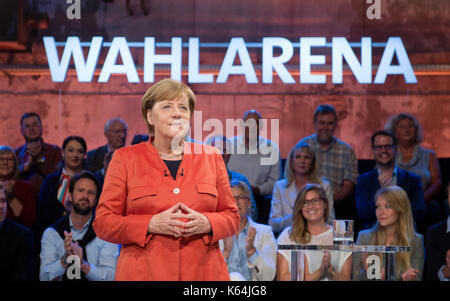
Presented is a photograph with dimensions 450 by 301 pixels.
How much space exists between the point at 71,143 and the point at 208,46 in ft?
4.80

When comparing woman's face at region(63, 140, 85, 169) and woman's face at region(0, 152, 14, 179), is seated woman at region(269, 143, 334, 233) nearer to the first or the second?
woman's face at region(63, 140, 85, 169)

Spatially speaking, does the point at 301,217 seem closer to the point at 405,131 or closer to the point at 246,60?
the point at 405,131

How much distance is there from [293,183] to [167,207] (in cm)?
310

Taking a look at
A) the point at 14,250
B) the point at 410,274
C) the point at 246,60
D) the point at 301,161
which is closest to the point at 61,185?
the point at 14,250

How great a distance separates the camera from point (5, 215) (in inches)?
191

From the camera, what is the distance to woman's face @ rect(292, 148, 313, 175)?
191 inches

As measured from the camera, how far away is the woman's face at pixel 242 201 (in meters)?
4.44

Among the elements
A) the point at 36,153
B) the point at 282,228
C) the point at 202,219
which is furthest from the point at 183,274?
the point at 36,153

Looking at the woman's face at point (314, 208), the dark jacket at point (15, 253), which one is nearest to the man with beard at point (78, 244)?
the dark jacket at point (15, 253)

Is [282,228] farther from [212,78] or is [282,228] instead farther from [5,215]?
[5,215]

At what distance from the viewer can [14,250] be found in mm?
4617

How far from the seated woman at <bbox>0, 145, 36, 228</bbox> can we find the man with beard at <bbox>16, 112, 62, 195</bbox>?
60 millimetres

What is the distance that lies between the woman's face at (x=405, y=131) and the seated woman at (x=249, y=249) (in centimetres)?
151

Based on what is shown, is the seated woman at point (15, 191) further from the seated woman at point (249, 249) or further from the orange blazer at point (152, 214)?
the orange blazer at point (152, 214)
